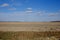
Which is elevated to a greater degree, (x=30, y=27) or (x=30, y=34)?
(x=30, y=34)

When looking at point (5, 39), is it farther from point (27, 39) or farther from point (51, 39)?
point (51, 39)

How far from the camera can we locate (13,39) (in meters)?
9.35

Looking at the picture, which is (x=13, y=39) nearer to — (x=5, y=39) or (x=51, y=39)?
(x=5, y=39)

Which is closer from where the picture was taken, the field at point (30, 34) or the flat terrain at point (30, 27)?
the field at point (30, 34)

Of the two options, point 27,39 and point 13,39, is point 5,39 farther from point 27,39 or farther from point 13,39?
point 27,39

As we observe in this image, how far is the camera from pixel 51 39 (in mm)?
9188

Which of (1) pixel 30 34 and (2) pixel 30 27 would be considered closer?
(1) pixel 30 34

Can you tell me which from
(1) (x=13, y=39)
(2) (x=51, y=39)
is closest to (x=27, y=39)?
(1) (x=13, y=39)

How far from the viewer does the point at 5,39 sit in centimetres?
957

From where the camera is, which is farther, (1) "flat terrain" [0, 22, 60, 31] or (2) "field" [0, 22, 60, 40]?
(1) "flat terrain" [0, 22, 60, 31]

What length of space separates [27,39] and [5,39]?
1.36 m

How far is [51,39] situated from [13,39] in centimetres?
226

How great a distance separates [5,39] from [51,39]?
9.18 feet
